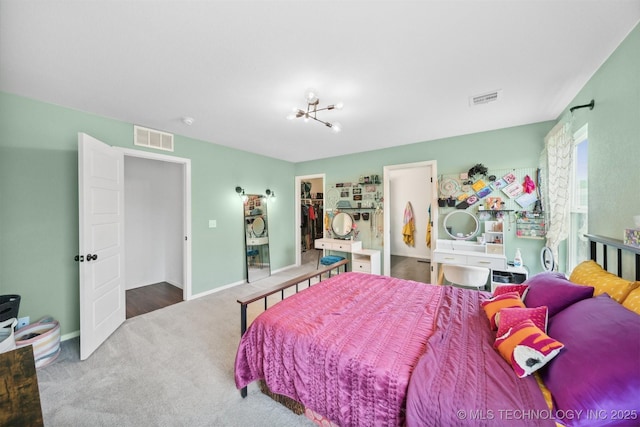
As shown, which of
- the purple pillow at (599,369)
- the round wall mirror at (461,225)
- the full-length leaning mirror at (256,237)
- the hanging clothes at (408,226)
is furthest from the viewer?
the hanging clothes at (408,226)

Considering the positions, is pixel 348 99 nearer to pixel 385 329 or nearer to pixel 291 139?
pixel 291 139

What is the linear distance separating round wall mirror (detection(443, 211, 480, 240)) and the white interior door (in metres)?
4.49

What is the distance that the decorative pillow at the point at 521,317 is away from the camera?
1240mm

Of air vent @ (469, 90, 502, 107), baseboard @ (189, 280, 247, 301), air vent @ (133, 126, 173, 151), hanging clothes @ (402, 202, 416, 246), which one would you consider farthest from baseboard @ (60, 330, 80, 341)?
hanging clothes @ (402, 202, 416, 246)

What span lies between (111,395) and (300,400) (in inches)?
59.7

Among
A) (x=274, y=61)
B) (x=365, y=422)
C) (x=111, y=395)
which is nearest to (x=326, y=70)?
(x=274, y=61)

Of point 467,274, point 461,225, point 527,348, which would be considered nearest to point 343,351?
point 527,348

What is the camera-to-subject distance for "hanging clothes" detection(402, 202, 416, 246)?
5.39m

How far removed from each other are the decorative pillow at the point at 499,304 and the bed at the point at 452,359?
16mm

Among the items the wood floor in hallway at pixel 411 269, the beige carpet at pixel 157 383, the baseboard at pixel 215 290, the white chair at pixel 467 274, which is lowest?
the beige carpet at pixel 157 383

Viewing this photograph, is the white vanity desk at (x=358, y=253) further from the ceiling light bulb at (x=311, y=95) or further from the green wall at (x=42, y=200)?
the green wall at (x=42, y=200)

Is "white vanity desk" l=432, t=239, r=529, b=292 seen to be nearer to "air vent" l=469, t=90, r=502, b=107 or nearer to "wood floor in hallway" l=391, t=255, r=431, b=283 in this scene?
"wood floor in hallway" l=391, t=255, r=431, b=283

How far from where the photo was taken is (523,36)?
59.7 inches

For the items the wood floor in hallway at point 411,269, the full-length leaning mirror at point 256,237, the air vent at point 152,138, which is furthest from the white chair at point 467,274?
the air vent at point 152,138
